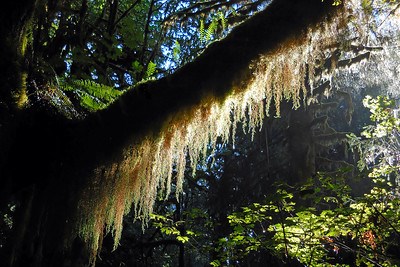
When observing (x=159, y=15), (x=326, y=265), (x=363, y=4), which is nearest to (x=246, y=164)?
(x=159, y=15)

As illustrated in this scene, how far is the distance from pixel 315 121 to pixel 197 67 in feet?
32.6

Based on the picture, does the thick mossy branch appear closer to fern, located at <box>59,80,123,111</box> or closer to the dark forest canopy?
the dark forest canopy

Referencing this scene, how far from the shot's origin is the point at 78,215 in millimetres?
2648

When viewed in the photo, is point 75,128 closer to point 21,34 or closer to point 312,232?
point 21,34

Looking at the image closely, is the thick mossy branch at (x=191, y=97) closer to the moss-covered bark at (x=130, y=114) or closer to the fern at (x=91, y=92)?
the moss-covered bark at (x=130, y=114)

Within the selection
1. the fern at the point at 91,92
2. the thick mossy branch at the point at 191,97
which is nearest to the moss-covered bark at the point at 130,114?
the thick mossy branch at the point at 191,97

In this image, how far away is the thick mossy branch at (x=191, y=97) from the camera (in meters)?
2.49

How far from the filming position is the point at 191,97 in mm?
2512

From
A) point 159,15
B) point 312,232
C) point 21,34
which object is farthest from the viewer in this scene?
point 159,15

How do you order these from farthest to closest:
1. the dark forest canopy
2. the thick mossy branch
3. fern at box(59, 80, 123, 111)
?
1. fern at box(59, 80, 123, 111)
2. the thick mossy branch
3. the dark forest canopy

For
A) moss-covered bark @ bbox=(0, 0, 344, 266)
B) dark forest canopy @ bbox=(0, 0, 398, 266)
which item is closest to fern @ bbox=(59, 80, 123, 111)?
dark forest canopy @ bbox=(0, 0, 398, 266)

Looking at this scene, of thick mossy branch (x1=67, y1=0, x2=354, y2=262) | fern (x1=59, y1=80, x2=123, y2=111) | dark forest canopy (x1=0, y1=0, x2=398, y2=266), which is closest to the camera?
dark forest canopy (x1=0, y1=0, x2=398, y2=266)

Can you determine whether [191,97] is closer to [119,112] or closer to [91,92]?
[119,112]

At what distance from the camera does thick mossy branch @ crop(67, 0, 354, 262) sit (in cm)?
249
